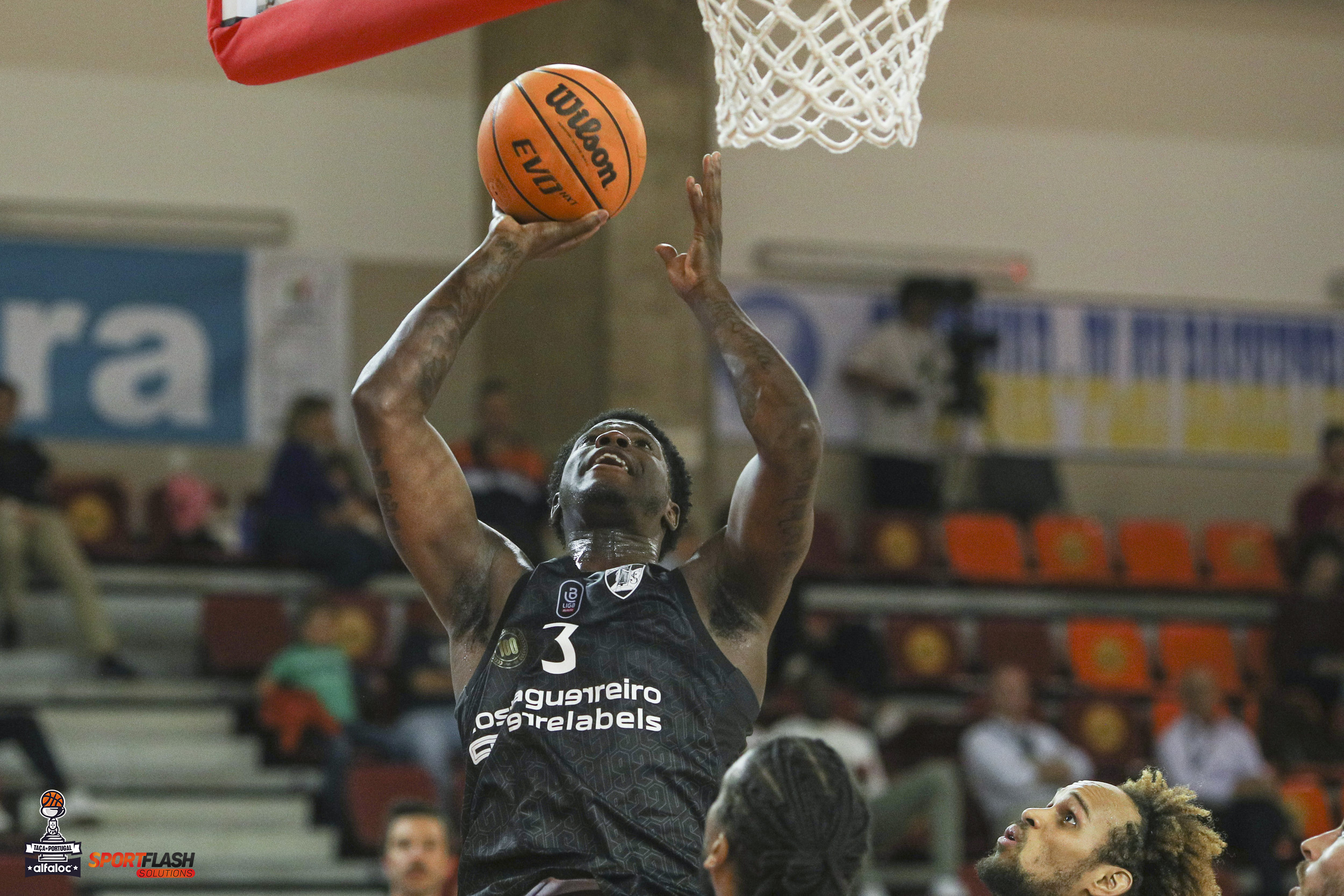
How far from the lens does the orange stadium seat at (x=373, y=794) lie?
26.2ft

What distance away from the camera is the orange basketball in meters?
3.65

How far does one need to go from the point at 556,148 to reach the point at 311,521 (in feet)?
22.0

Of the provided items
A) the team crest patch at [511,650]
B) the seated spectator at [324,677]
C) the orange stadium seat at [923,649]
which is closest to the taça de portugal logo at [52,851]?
the seated spectator at [324,677]

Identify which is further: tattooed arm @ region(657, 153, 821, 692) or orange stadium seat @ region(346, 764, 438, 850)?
orange stadium seat @ region(346, 764, 438, 850)

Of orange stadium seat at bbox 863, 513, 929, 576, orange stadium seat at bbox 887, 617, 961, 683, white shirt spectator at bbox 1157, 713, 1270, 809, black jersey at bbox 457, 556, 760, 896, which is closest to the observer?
black jersey at bbox 457, 556, 760, 896

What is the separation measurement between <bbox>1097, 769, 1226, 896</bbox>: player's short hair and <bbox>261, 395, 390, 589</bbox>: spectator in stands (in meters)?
6.87

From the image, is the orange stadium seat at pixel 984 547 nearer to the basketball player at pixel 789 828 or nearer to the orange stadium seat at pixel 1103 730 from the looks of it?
the orange stadium seat at pixel 1103 730

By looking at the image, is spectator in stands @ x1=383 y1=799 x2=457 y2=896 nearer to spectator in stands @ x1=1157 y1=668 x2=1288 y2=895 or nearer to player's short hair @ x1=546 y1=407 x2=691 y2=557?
player's short hair @ x1=546 y1=407 x2=691 y2=557

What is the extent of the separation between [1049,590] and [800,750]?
30.3 ft

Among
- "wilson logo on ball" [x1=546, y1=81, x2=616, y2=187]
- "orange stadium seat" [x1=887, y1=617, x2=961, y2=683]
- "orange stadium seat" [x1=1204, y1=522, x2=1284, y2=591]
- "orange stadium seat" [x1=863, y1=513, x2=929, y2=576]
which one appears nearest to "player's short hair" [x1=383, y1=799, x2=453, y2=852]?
"wilson logo on ball" [x1=546, y1=81, x2=616, y2=187]

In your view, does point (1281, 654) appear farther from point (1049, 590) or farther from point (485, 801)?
point (485, 801)

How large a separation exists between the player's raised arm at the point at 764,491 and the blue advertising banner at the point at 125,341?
8597mm

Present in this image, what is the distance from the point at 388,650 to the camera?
9727 mm

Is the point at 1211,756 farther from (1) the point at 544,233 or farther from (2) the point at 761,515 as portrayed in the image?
(1) the point at 544,233
